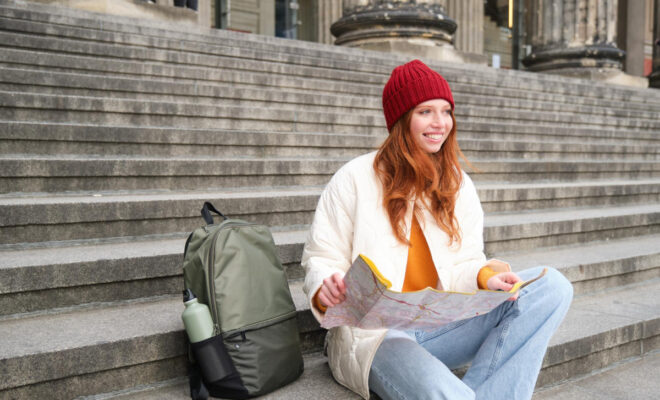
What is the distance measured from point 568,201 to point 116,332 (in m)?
3.97

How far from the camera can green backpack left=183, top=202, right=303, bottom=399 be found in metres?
1.93

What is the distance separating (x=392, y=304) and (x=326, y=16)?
13.7 m

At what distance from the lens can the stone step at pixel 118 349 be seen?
6.42ft

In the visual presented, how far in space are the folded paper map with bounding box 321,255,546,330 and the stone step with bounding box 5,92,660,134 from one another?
2934mm

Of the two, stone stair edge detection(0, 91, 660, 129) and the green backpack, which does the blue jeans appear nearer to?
the green backpack

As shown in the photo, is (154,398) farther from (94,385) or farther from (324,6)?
(324,6)

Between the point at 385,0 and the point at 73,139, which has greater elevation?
the point at 385,0

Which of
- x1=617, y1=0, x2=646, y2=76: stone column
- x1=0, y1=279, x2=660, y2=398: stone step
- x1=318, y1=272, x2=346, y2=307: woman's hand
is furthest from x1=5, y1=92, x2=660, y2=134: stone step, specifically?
x1=617, y1=0, x2=646, y2=76: stone column

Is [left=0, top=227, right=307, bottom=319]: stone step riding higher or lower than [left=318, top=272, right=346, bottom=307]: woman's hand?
lower

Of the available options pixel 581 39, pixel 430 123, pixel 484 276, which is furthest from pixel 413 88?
pixel 581 39

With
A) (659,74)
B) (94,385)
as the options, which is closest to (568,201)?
(94,385)

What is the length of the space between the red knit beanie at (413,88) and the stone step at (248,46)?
13.7 ft

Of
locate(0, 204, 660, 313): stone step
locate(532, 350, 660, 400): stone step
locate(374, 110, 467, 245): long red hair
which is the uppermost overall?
locate(374, 110, 467, 245): long red hair

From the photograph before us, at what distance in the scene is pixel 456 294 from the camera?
1663 millimetres
